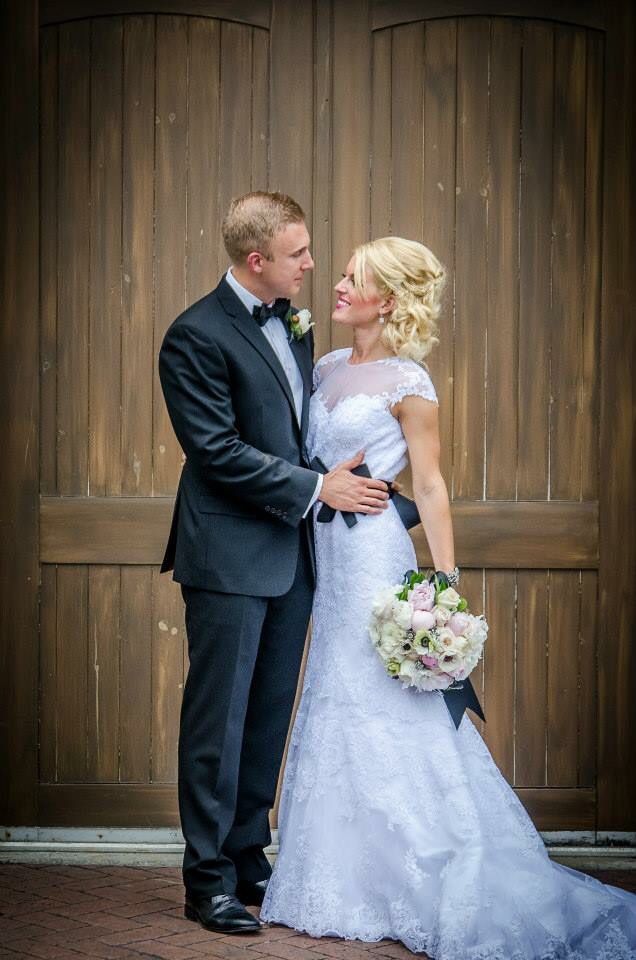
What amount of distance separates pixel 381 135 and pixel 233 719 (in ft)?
7.21

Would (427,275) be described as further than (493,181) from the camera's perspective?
No

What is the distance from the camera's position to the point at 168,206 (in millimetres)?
4855

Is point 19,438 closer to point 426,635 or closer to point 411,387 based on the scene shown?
point 411,387

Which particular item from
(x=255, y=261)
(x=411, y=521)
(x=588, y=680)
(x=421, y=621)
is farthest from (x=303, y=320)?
(x=588, y=680)

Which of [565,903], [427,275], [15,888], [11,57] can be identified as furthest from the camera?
[11,57]

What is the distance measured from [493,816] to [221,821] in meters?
0.83

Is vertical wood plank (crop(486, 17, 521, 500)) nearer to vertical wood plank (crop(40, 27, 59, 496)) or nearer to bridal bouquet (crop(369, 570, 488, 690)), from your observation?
bridal bouquet (crop(369, 570, 488, 690))

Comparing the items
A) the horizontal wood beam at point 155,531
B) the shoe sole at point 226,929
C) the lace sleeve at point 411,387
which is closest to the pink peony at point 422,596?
the lace sleeve at point 411,387

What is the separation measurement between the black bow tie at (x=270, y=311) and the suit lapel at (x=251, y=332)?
0.03 metres

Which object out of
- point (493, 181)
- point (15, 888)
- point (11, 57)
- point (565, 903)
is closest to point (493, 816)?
point (565, 903)

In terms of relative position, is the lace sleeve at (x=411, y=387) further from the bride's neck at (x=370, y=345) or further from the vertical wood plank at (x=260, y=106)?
the vertical wood plank at (x=260, y=106)

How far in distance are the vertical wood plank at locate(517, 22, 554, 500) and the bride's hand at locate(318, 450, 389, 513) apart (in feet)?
3.15

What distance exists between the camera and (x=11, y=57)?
481cm

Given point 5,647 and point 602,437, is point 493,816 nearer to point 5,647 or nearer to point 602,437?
point 602,437
